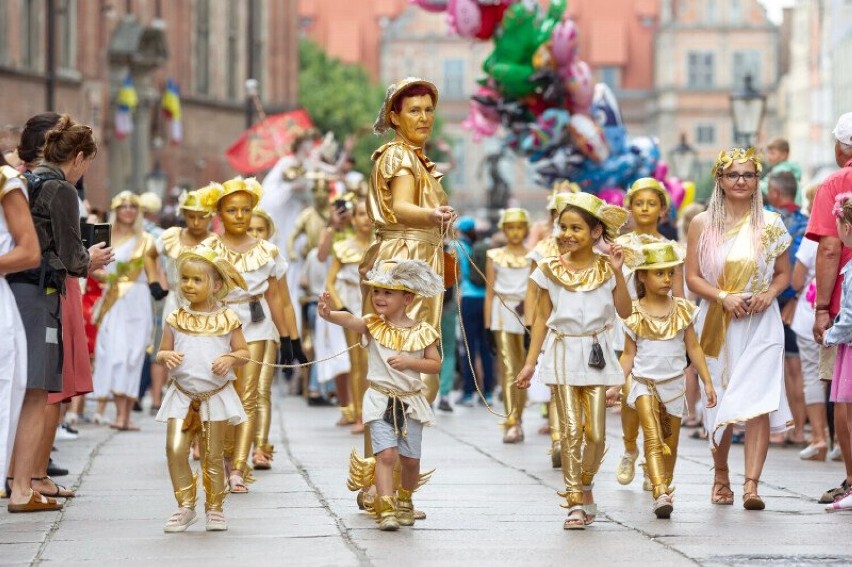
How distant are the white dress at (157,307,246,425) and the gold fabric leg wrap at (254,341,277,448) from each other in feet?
7.36

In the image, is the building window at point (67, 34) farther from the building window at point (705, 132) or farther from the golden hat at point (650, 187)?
the building window at point (705, 132)

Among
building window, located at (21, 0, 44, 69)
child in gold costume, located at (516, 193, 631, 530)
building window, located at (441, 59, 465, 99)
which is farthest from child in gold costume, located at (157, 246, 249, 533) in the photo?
building window, located at (441, 59, 465, 99)

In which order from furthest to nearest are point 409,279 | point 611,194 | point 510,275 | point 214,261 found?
point 611,194, point 510,275, point 214,261, point 409,279

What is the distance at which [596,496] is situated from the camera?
11.2 meters

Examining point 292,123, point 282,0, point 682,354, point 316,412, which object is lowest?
point 316,412

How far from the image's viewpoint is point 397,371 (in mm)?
9656

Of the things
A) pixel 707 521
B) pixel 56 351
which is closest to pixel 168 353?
pixel 56 351

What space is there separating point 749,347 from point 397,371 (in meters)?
2.19

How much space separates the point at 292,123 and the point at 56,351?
584 inches

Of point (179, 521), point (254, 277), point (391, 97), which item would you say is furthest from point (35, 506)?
point (391, 97)

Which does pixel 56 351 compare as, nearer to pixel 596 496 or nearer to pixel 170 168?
pixel 596 496

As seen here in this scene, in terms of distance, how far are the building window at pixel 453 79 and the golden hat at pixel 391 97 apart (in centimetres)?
10109

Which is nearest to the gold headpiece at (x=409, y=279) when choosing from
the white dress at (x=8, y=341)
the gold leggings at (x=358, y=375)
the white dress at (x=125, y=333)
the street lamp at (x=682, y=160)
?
the white dress at (x=8, y=341)

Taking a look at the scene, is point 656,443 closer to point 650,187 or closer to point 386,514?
point 386,514
